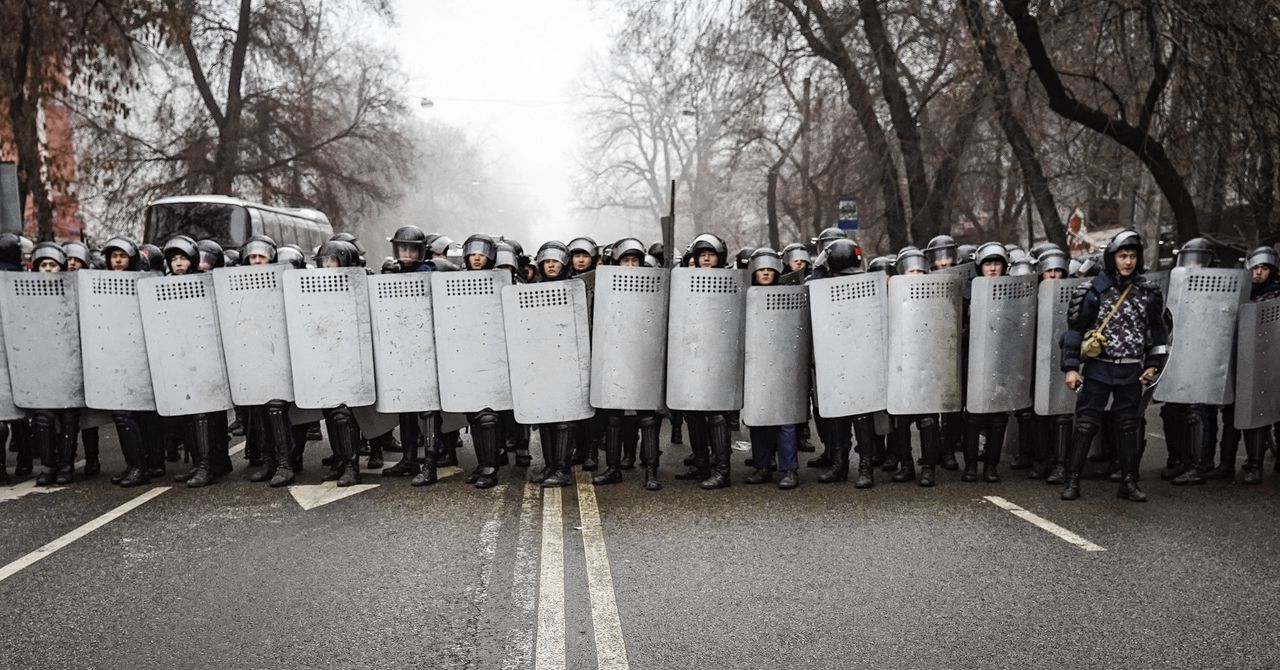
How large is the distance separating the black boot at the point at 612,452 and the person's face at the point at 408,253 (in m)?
2.18

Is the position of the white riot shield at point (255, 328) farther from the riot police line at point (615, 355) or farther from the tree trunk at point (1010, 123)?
the tree trunk at point (1010, 123)

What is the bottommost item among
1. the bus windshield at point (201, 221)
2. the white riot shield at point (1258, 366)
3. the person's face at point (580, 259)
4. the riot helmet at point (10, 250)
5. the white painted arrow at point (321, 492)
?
the white painted arrow at point (321, 492)

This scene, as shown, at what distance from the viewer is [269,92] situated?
25469mm

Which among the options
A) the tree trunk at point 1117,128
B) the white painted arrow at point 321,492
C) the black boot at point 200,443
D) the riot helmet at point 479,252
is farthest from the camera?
the tree trunk at point 1117,128

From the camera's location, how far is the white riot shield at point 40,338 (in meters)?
7.30

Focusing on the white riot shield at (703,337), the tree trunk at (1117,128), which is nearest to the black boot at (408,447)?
the white riot shield at (703,337)

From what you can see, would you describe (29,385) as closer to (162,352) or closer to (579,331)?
(162,352)

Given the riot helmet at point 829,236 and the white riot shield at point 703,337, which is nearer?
the white riot shield at point 703,337

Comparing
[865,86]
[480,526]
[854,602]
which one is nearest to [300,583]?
[480,526]

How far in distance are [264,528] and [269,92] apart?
72.6ft

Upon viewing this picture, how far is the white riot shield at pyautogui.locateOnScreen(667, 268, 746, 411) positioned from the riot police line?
2 centimetres

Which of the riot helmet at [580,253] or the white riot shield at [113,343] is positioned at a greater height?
the riot helmet at [580,253]

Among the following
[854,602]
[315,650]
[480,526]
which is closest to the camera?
[315,650]

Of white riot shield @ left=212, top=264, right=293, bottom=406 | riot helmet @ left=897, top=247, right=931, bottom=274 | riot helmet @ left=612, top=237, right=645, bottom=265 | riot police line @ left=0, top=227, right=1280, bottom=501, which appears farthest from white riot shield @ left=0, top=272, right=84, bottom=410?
riot helmet @ left=897, top=247, right=931, bottom=274
